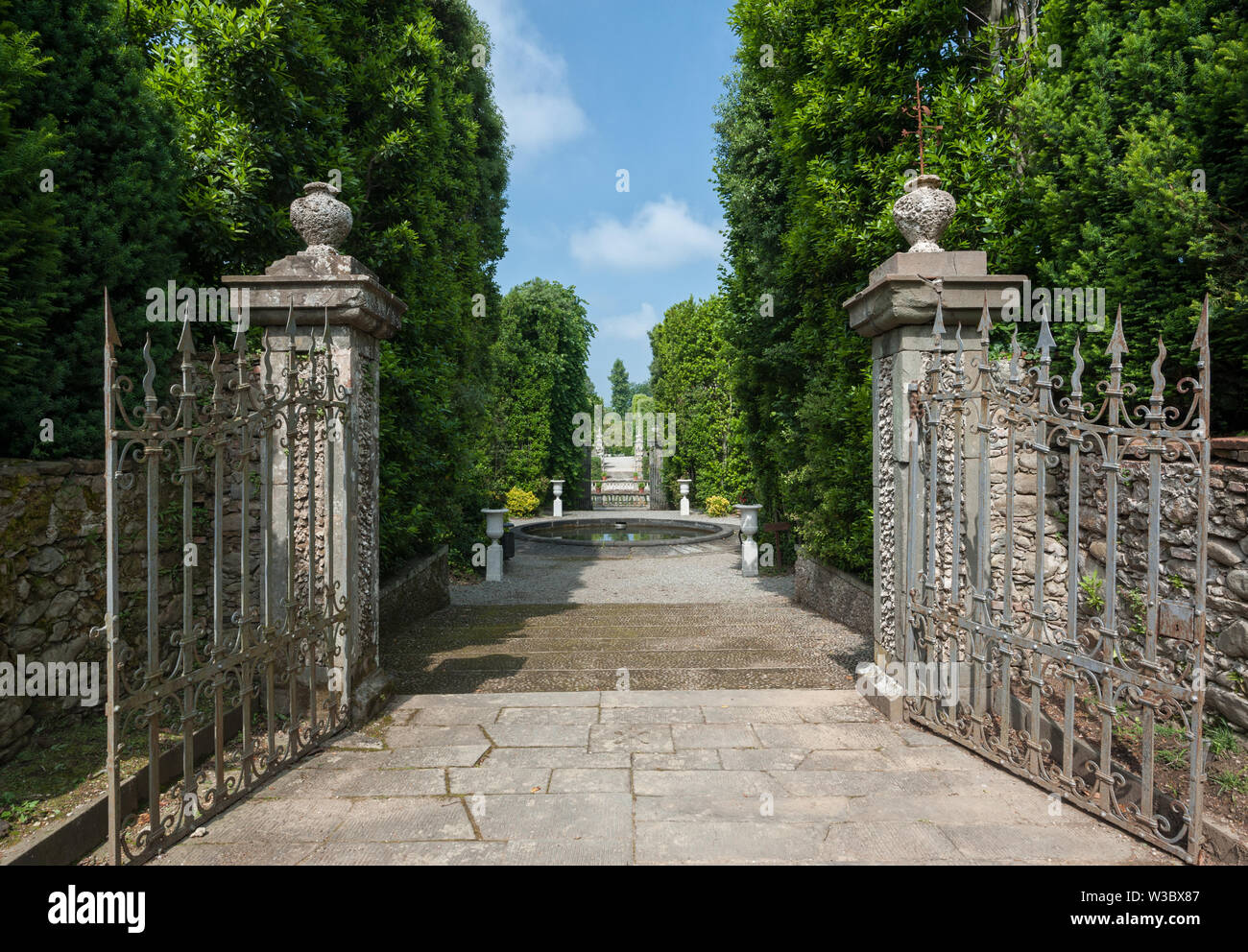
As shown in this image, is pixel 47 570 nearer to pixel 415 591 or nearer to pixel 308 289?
pixel 308 289

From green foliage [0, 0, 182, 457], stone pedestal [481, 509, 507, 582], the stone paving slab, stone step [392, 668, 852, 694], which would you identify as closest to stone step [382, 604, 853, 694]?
stone step [392, 668, 852, 694]

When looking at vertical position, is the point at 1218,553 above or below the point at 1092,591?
above

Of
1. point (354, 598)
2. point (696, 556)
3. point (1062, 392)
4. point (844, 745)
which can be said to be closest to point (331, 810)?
point (354, 598)

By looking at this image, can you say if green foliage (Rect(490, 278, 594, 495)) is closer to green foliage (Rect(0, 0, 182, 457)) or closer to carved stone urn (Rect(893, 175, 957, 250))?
green foliage (Rect(0, 0, 182, 457))

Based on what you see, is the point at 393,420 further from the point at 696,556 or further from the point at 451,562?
the point at 696,556

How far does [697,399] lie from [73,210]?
62.0 ft

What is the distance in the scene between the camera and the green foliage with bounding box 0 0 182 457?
3375 mm

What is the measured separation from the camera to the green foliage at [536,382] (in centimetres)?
2028

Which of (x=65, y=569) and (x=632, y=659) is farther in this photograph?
(x=632, y=659)

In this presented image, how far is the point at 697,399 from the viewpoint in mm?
21734

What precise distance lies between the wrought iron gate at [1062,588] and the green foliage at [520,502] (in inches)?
623

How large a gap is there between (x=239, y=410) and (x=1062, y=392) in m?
5.70

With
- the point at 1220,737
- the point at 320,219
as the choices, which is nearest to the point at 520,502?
the point at 320,219

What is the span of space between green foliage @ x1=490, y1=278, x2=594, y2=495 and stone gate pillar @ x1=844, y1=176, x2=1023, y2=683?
51.4 ft
